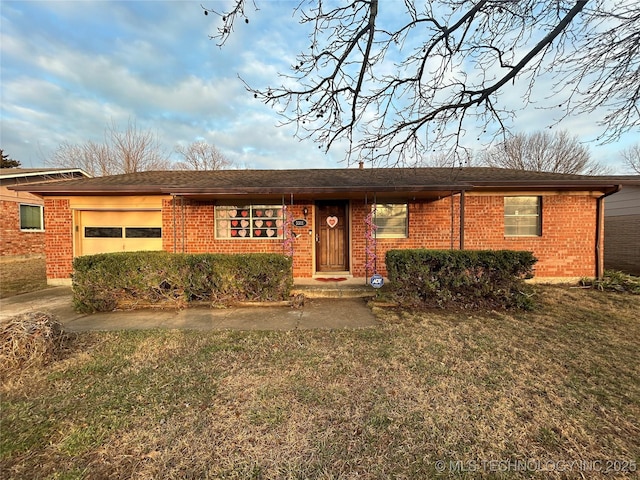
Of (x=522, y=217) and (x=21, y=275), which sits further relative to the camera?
(x=21, y=275)

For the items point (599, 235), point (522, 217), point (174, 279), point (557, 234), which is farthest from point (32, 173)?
point (599, 235)

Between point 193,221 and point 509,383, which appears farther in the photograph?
point 193,221

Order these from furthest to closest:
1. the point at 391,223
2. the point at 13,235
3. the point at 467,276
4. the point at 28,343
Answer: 1. the point at 13,235
2. the point at 391,223
3. the point at 467,276
4. the point at 28,343

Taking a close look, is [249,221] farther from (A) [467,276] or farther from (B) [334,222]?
(A) [467,276]

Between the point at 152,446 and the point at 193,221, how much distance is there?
7.35m

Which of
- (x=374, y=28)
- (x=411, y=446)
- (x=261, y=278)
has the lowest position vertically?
(x=411, y=446)

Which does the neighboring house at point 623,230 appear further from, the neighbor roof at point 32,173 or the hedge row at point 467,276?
the neighbor roof at point 32,173

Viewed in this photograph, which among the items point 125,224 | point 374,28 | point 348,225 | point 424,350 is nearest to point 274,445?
point 424,350

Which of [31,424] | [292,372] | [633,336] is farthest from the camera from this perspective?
[633,336]

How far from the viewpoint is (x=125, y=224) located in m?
8.84

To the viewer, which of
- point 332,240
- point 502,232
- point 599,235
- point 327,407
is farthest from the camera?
point 332,240

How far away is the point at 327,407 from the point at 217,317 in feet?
11.3

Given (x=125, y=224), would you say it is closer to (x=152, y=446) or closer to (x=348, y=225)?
(x=348, y=225)

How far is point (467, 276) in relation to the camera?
5.63 m
